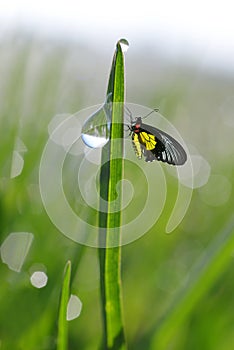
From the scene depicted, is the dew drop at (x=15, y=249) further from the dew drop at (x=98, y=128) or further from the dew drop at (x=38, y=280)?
the dew drop at (x=98, y=128)

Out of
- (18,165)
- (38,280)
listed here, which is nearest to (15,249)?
(38,280)

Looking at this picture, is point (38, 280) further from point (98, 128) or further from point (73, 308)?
point (98, 128)

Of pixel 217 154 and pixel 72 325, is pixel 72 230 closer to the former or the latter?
pixel 72 325

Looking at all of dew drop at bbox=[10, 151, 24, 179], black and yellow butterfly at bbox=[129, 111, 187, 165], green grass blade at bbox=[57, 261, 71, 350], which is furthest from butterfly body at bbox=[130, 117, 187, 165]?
dew drop at bbox=[10, 151, 24, 179]

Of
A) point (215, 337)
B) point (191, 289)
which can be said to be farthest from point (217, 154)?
point (191, 289)

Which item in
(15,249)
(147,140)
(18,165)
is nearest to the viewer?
(147,140)

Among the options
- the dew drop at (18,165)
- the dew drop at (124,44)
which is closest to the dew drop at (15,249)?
the dew drop at (18,165)
